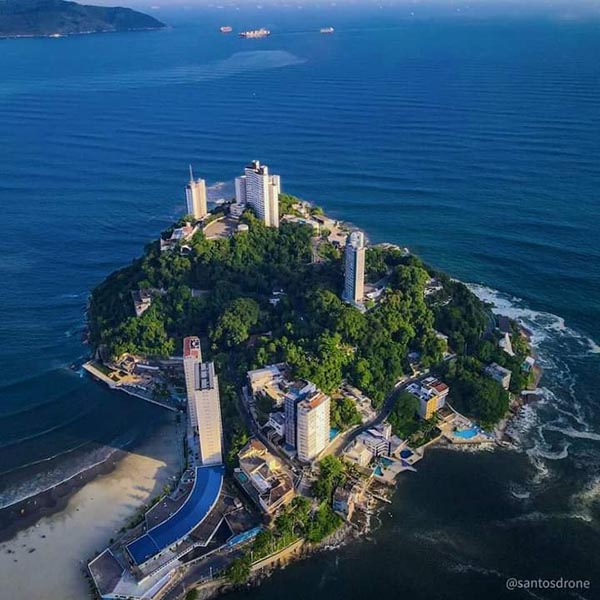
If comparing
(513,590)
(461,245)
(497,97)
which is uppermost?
(497,97)

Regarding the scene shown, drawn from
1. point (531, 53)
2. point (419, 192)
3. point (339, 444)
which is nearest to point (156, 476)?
point (339, 444)

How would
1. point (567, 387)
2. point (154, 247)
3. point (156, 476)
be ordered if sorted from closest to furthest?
1. point (156, 476)
2. point (567, 387)
3. point (154, 247)

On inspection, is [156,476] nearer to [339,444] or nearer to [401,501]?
[339,444]

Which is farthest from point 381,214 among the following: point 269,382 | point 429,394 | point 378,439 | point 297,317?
point 378,439

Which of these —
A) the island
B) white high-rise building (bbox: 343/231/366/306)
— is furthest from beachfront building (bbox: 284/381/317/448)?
white high-rise building (bbox: 343/231/366/306)

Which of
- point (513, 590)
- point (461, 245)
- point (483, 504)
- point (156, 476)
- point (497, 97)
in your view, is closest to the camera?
point (513, 590)

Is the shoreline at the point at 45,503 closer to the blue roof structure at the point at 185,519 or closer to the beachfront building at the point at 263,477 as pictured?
the blue roof structure at the point at 185,519

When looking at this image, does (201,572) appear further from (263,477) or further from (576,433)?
(576,433)

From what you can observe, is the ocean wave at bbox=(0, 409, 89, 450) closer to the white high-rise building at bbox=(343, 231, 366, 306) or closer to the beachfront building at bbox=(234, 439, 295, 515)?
the beachfront building at bbox=(234, 439, 295, 515)
